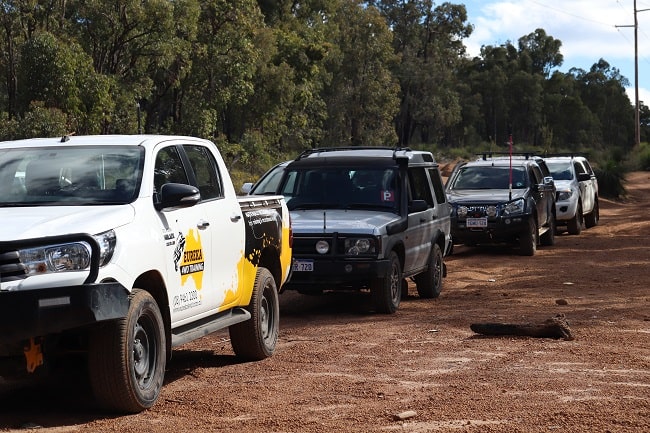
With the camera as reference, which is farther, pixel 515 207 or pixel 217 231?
pixel 515 207

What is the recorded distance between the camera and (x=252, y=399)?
7.91 metres

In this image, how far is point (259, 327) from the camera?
31.5 feet

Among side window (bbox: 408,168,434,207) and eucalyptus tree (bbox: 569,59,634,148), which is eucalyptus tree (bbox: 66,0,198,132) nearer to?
side window (bbox: 408,168,434,207)

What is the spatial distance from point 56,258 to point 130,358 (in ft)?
2.54

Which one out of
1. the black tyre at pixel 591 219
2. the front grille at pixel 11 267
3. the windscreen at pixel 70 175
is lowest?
the black tyre at pixel 591 219

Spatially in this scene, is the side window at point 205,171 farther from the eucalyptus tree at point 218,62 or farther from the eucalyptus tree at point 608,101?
the eucalyptus tree at point 608,101

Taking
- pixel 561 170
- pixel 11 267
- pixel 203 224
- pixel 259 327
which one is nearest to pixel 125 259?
pixel 11 267

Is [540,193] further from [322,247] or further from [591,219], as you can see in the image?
[322,247]

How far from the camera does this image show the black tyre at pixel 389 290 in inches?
501


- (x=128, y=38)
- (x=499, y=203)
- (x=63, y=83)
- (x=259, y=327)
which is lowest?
(x=259, y=327)

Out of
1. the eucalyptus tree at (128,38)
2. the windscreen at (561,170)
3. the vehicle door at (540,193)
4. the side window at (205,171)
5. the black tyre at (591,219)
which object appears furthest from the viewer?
the eucalyptus tree at (128,38)

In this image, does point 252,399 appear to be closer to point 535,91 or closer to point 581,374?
point 581,374

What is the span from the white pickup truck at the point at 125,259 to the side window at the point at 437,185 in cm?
527

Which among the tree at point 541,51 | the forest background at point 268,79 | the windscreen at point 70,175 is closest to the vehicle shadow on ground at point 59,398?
the windscreen at point 70,175
